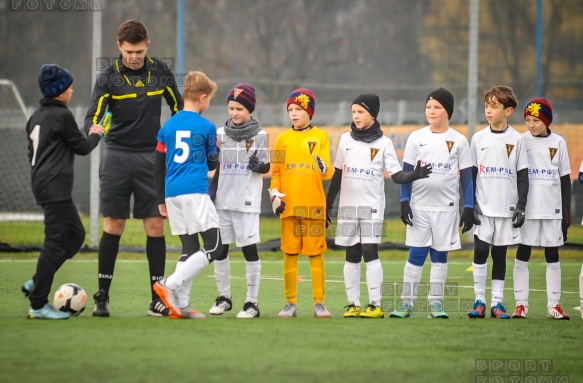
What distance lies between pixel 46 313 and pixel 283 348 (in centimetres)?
199

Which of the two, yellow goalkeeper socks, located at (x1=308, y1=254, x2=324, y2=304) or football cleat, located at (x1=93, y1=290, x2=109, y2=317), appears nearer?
football cleat, located at (x1=93, y1=290, x2=109, y2=317)

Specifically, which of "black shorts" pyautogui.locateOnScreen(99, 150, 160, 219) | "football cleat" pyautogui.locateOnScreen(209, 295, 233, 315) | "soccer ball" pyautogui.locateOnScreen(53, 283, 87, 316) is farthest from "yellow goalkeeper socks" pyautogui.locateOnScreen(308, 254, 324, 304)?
"soccer ball" pyautogui.locateOnScreen(53, 283, 87, 316)

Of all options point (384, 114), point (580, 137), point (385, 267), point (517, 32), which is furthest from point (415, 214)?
point (517, 32)

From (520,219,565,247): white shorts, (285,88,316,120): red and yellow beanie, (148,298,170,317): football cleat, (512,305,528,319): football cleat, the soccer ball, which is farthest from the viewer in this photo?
(520,219,565,247): white shorts

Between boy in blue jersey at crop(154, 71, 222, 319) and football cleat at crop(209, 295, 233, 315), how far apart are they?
46 centimetres

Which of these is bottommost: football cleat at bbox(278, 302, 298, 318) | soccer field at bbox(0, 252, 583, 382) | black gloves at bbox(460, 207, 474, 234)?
soccer field at bbox(0, 252, 583, 382)

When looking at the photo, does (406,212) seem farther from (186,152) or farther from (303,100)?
(186,152)

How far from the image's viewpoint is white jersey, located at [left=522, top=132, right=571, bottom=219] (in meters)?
8.80

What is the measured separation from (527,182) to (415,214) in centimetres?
96

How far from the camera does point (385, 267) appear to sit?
537 inches

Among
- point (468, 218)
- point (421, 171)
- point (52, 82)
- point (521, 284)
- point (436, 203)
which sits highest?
point (52, 82)

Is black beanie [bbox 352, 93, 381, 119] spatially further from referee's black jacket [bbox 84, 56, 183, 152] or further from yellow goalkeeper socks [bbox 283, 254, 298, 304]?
referee's black jacket [bbox 84, 56, 183, 152]

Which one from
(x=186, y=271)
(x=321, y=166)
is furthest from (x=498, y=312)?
(x=186, y=271)

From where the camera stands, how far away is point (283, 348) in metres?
6.51
